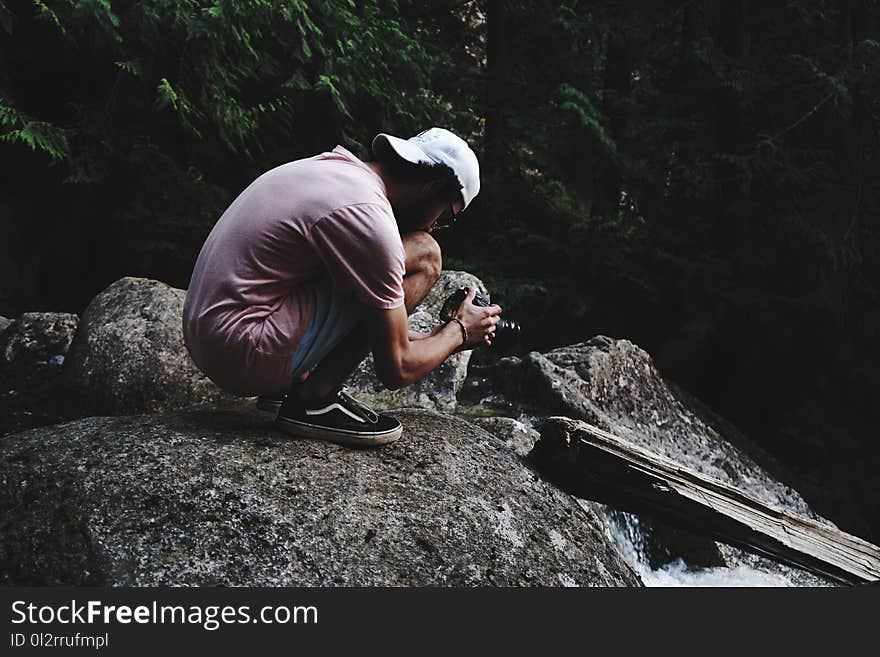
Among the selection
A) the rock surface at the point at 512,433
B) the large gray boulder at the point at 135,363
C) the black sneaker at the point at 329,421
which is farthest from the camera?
the large gray boulder at the point at 135,363

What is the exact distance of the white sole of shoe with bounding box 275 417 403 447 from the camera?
8.95 feet

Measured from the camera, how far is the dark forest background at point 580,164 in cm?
632

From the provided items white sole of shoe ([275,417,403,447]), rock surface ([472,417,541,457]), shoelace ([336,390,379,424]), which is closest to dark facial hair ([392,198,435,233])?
shoelace ([336,390,379,424])

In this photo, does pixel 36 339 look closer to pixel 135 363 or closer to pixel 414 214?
pixel 135 363

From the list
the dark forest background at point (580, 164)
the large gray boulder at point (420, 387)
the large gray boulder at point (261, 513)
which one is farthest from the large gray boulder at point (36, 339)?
the large gray boulder at point (261, 513)

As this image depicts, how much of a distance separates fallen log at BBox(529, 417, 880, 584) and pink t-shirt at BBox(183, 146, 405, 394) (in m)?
1.12

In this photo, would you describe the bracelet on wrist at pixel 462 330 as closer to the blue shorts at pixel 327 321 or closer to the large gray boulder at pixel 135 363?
the blue shorts at pixel 327 321

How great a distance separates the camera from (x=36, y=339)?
558cm

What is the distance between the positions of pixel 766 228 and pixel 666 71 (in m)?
2.59

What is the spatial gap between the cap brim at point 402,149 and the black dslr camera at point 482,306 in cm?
56

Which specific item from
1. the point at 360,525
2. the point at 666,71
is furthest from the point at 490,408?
the point at 666,71

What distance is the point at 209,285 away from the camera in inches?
99.3

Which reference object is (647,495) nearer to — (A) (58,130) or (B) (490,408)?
(B) (490,408)

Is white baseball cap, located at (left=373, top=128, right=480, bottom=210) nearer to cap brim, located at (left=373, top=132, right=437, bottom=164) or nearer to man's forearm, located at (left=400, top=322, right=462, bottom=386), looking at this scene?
cap brim, located at (left=373, top=132, right=437, bottom=164)
